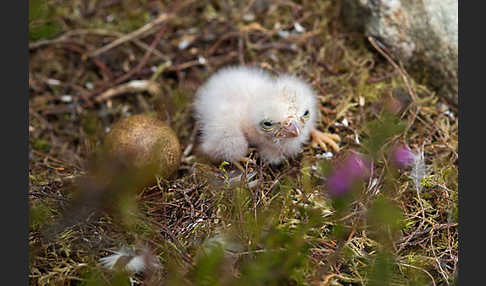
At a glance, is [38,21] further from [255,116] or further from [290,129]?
[290,129]

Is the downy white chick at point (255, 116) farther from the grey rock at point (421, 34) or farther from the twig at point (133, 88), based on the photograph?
the grey rock at point (421, 34)

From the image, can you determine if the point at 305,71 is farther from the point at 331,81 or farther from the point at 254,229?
the point at 254,229

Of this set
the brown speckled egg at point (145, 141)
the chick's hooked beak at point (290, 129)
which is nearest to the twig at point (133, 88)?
the brown speckled egg at point (145, 141)

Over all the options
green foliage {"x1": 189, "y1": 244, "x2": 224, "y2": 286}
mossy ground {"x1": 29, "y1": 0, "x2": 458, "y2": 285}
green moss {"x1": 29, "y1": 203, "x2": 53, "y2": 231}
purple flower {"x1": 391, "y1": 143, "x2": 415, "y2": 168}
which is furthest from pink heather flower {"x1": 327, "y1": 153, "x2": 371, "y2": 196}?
green moss {"x1": 29, "y1": 203, "x2": 53, "y2": 231}

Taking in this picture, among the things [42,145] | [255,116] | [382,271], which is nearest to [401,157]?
[255,116]

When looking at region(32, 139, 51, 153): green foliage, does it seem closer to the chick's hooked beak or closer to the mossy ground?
the mossy ground

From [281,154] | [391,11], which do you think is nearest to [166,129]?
[281,154]

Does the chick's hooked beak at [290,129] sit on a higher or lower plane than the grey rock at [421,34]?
lower
